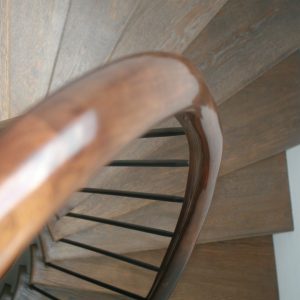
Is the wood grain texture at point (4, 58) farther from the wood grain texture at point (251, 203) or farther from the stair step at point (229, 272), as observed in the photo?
the wood grain texture at point (251, 203)

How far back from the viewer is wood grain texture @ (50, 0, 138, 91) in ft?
5.93

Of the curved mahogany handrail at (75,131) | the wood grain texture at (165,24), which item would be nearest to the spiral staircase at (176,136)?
the wood grain texture at (165,24)

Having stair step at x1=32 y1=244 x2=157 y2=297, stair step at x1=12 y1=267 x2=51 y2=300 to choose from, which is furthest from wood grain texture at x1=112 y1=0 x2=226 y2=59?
stair step at x1=12 y1=267 x2=51 y2=300

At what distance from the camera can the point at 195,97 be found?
0.74 meters

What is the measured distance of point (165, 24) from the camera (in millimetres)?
1810

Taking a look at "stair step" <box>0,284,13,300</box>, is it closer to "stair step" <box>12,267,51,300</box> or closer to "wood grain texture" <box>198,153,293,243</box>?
"stair step" <box>12,267,51,300</box>

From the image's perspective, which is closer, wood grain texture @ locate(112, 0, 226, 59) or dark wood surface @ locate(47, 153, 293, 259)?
wood grain texture @ locate(112, 0, 226, 59)

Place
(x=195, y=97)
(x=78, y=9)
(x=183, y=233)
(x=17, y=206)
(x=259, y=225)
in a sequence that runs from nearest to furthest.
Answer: (x=17, y=206) → (x=195, y=97) → (x=183, y=233) → (x=78, y=9) → (x=259, y=225)

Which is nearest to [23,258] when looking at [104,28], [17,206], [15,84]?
[15,84]

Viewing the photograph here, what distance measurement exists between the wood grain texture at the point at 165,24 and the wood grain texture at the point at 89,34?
42 mm

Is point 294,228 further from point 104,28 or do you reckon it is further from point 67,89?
point 67,89

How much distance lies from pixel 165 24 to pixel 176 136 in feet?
1.50

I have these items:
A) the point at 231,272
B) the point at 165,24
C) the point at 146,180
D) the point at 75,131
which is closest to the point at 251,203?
the point at 231,272

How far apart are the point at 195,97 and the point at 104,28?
3.92ft
